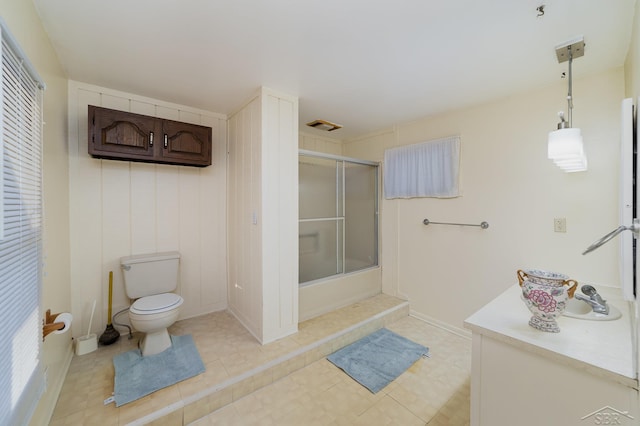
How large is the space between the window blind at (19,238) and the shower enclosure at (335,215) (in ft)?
6.17

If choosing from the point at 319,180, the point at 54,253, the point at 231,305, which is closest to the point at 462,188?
the point at 319,180

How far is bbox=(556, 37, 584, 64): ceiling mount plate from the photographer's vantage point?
1.50 metres

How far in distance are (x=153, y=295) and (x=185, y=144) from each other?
1.38 m

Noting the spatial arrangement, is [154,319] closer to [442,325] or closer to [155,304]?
[155,304]

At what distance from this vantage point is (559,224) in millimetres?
1993

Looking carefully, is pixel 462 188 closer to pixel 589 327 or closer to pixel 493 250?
pixel 493 250

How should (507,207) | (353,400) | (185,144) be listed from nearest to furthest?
1. (353,400)
2. (507,207)
3. (185,144)

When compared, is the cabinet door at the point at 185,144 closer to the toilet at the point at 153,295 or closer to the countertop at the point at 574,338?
the toilet at the point at 153,295

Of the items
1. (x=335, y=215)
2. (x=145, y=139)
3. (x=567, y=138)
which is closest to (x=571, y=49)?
(x=567, y=138)

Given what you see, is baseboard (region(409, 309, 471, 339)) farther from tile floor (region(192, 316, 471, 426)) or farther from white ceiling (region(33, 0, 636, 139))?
white ceiling (region(33, 0, 636, 139))

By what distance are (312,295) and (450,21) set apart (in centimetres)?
243

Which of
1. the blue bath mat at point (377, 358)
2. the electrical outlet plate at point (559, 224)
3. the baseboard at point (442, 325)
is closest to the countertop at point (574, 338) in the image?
the electrical outlet plate at point (559, 224)

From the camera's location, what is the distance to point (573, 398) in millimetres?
954

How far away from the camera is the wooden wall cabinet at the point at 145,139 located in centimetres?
202
